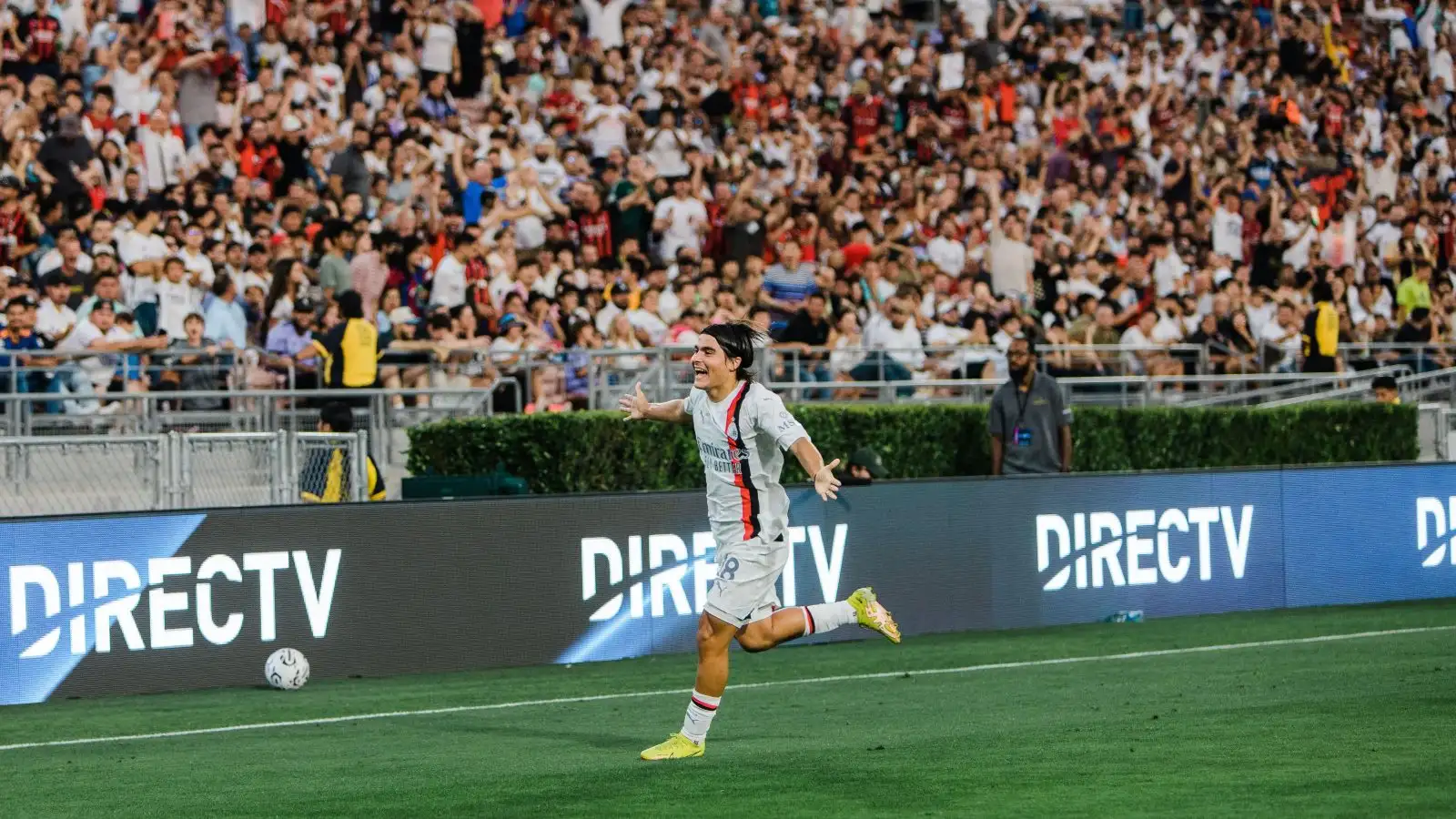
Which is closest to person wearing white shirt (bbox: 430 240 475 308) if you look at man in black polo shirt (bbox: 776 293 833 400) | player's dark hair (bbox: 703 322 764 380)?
man in black polo shirt (bbox: 776 293 833 400)

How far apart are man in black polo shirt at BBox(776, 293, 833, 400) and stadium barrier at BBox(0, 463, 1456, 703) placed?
5011 millimetres

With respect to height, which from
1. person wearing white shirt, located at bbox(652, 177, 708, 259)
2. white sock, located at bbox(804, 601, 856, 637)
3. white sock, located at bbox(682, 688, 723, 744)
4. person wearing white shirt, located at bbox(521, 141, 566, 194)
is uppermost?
person wearing white shirt, located at bbox(521, 141, 566, 194)

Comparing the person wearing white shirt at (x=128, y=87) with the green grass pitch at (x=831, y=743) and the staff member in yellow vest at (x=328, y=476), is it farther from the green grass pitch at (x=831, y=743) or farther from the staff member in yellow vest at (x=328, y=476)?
the green grass pitch at (x=831, y=743)

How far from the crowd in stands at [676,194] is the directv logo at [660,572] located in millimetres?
4222

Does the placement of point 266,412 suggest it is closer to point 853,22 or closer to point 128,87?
point 128,87

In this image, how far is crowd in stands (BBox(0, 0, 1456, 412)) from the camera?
19.6 meters

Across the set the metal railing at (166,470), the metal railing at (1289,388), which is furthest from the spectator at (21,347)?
the metal railing at (1289,388)

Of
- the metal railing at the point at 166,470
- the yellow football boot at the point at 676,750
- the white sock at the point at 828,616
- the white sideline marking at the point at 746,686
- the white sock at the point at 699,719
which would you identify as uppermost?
Result: the metal railing at the point at 166,470

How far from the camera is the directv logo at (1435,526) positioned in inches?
710

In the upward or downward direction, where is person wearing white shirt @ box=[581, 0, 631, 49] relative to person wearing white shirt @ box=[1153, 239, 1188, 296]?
upward

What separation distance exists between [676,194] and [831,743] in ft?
48.4

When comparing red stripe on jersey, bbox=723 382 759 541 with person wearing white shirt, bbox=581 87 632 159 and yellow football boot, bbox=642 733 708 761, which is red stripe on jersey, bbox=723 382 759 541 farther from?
person wearing white shirt, bbox=581 87 632 159

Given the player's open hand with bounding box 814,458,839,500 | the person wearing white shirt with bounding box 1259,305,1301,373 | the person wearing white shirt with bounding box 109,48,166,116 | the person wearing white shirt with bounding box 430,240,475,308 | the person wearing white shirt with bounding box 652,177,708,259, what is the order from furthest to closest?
the person wearing white shirt with bounding box 1259,305,1301,373, the person wearing white shirt with bounding box 652,177,708,259, the person wearing white shirt with bounding box 109,48,166,116, the person wearing white shirt with bounding box 430,240,475,308, the player's open hand with bounding box 814,458,839,500

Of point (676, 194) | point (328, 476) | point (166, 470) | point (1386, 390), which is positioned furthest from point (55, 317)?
point (1386, 390)
